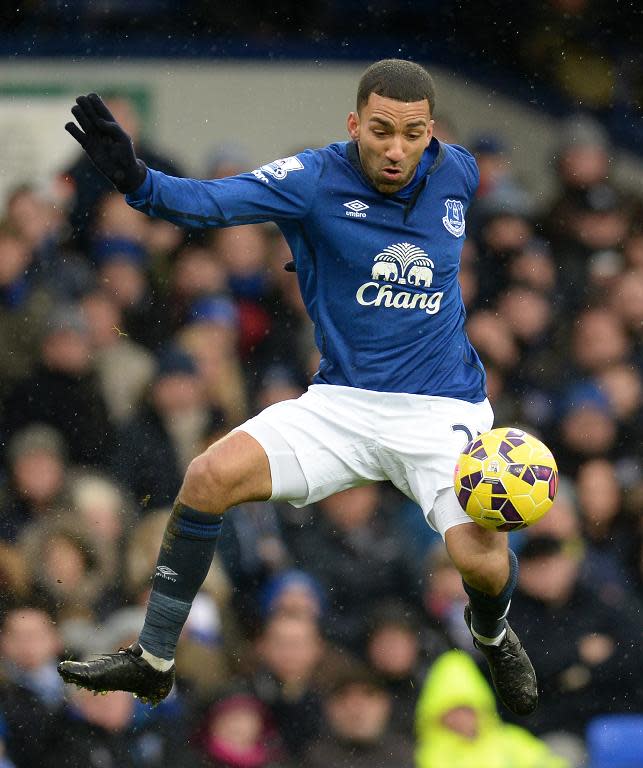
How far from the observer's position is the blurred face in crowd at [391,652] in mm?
7172

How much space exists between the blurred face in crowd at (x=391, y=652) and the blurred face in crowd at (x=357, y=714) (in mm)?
142

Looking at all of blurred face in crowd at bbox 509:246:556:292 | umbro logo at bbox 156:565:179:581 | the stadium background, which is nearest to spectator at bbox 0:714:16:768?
the stadium background

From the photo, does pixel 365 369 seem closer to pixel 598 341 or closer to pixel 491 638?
pixel 491 638

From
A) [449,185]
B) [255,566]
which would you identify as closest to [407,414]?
[449,185]

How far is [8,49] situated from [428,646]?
12.6 feet

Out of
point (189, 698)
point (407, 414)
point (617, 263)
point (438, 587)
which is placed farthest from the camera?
point (617, 263)

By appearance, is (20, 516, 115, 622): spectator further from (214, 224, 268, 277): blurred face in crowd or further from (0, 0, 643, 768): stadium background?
(214, 224, 268, 277): blurred face in crowd

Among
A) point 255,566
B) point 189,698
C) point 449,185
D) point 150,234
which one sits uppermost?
point 449,185

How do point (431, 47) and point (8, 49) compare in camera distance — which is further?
point (431, 47)

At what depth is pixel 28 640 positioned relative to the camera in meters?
6.89

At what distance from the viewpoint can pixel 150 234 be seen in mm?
7371

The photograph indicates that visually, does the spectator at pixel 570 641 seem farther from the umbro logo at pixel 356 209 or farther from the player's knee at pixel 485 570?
the umbro logo at pixel 356 209

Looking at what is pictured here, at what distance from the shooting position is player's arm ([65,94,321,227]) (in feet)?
14.4

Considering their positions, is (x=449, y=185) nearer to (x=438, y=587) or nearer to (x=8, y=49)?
(x=438, y=587)
